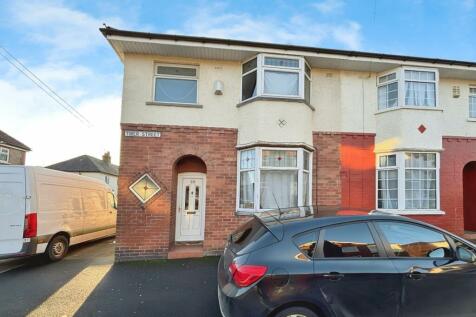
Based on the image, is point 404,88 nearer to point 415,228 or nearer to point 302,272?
point 415,228

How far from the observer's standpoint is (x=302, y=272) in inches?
113

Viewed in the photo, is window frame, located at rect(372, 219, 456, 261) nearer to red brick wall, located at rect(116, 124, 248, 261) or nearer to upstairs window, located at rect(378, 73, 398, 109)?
red brick wall, located at rect(116, 124, 248, 261)

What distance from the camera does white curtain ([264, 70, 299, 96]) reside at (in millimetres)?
7711

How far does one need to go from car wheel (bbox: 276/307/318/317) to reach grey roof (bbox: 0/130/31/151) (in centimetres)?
2926

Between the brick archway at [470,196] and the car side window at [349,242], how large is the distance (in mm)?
8960

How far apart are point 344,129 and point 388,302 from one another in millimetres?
6009

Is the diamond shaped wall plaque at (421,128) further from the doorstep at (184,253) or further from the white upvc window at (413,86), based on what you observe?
the doorstep at (184,253)

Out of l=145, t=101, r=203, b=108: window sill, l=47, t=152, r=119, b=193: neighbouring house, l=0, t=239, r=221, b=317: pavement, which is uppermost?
l=145, t=101, r=203, b=108: window sill

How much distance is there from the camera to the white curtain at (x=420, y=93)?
324 inches

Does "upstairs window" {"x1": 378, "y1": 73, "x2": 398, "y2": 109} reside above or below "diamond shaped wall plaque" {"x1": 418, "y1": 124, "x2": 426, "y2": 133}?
above

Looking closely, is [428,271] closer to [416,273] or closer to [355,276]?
[416,273]

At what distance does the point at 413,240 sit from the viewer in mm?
3285

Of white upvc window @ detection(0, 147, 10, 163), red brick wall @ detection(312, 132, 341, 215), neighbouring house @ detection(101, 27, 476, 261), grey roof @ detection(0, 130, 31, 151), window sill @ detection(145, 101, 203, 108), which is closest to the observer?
neighbouring house @ detection(101, 27, 476, 261)

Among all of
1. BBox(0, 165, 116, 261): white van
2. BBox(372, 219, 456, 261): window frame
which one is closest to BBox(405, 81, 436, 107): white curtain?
BBox(372, 219, 456, 261): window frame
